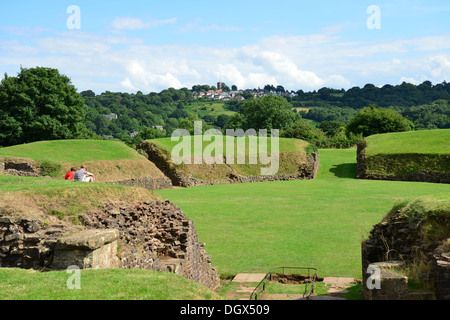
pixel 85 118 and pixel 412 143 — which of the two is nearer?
pixel 412 143

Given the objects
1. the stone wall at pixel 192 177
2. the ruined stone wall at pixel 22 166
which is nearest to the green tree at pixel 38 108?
the stone wall at pixel 192 177

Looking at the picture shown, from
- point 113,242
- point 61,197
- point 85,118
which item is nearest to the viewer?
point 113,242

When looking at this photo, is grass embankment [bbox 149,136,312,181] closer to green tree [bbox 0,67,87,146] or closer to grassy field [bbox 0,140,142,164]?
grassy field [bbox 0,140,142,164]

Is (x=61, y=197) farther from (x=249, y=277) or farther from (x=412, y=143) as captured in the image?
(x=412, y=143)

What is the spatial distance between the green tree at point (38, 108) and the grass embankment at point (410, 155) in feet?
111

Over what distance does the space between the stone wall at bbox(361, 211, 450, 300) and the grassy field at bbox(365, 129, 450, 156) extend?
113ft

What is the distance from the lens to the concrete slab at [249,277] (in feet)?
38.8

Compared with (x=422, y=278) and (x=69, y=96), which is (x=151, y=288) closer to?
(x=422, y=278)

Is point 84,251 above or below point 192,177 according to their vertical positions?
above

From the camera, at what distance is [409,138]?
4828 cm

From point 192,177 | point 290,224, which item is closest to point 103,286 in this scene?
point 290,224

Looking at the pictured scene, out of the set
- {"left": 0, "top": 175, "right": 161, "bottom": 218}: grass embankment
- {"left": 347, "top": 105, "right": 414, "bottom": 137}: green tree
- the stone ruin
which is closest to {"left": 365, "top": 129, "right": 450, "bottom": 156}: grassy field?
{"left": 347, "top": 105, "right": 414, "bottom": 137}: green tree

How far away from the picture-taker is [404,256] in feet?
31.8

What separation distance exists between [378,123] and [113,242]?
6986 cm
